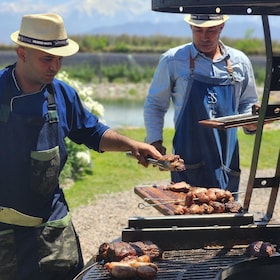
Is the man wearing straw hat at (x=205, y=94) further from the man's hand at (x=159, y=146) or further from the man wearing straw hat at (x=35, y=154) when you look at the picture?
the man wearing straw hat at (x=35, y=154)

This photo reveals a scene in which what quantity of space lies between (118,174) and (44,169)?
6117 millimetres

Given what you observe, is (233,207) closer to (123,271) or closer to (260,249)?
(260,249)

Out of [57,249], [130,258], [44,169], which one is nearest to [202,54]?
[44,169]

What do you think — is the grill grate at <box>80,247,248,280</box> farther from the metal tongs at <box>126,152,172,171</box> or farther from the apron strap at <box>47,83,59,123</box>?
the apron strap at <box>47,83,59,123</box>

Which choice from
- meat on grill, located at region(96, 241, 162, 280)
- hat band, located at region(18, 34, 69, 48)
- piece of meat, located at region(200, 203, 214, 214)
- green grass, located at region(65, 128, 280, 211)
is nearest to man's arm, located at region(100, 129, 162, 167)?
piece of meat, located at region(200, 203, 214, 214)

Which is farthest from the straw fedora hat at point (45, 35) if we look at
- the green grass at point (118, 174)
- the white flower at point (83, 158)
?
the white flower at point (83, 158)

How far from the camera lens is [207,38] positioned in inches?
178

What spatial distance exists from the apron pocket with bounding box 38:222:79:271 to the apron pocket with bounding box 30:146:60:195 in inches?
10.1

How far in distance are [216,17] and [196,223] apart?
1857 mm

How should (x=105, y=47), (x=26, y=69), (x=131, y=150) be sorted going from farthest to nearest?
(x=105, y=47)
(x=131, y=150)
(x=26, y=69)

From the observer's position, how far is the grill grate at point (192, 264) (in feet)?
9.36

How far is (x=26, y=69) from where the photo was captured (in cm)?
347

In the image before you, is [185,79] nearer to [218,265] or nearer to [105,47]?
[218,265]

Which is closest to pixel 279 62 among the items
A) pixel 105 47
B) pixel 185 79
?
pixel 185 79
